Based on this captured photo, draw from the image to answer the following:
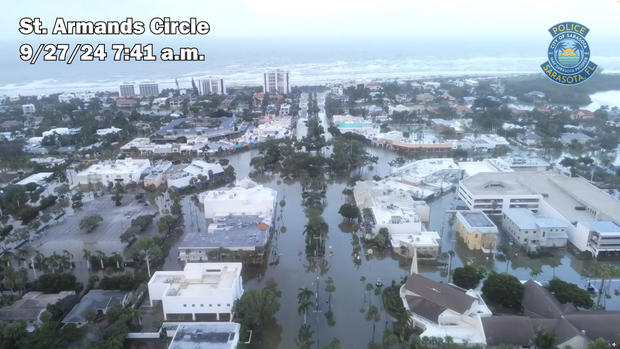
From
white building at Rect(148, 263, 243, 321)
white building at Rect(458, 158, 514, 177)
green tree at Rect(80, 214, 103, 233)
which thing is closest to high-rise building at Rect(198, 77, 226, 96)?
white building at Rect(458, 158, 514, 177)

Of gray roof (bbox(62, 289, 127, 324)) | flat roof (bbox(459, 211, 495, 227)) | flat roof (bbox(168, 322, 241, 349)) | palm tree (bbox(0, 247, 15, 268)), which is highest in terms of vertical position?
flat roof (bbox(459, 211, 495, 227))

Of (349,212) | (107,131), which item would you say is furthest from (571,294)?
(107,131)

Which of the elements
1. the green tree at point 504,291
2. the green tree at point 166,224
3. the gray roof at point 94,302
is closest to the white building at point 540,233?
the green tree at point 504,291

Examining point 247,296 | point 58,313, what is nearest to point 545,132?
point 247,296

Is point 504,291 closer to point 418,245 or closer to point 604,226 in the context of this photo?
point 418,245

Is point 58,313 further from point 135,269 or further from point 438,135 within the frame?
point 438,135

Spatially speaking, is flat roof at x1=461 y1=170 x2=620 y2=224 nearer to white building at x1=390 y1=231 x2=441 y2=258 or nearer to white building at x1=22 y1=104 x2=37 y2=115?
A: white building at x1=390 y1=231 x2=441 y2=258
